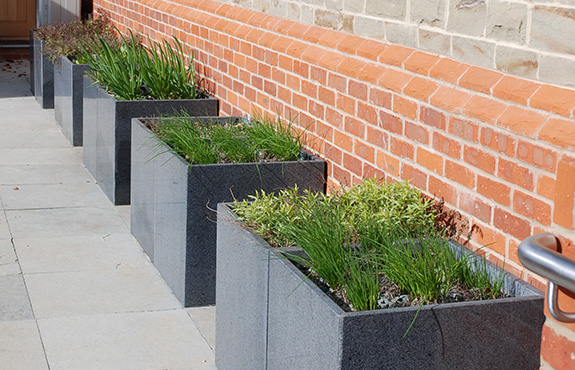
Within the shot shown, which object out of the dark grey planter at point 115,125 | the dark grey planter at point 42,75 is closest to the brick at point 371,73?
the dark grey planter at point 115,125

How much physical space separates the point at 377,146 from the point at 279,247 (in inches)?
40.1

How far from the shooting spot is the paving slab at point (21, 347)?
14.2ft

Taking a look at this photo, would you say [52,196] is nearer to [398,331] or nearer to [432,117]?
[432,117]

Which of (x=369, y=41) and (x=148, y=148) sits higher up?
(x=369, y=41)

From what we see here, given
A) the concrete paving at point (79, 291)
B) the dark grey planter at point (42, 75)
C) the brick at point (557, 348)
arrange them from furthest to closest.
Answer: the dark grey planter at point (42, 75) → the concrete paving at point (79, 291) → the brick at point (557, 348)

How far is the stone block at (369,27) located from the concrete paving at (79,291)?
185cm

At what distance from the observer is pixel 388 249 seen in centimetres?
343

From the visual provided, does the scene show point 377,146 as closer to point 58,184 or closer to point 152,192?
point 152,192

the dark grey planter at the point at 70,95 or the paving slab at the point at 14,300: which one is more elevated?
the dark grey planter at the point at 70,95

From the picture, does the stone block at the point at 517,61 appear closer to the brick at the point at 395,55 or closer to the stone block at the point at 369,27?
the brick at the point at 395,55

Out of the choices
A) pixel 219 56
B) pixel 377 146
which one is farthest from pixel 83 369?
pixel 219 56

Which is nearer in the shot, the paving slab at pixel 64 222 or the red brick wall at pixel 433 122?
the red brick wall at pixel 433 122

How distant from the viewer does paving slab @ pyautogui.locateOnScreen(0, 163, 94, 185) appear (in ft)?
25.8

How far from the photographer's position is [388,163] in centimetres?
445
